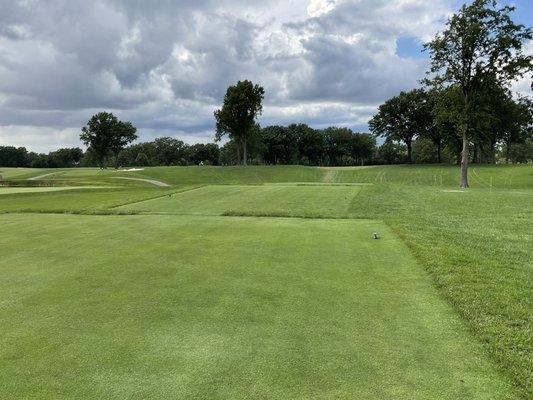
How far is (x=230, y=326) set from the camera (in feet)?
17.1

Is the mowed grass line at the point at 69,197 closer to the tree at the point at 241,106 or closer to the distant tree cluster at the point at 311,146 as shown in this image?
the tree at the point at 241,106

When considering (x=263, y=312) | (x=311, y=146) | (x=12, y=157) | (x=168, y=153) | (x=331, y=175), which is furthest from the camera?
(x=168, y=153)

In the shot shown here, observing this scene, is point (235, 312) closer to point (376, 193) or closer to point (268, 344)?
point (268, 344)

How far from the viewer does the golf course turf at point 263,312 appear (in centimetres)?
400

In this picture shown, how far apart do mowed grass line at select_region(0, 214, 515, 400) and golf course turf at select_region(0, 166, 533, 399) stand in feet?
0.07

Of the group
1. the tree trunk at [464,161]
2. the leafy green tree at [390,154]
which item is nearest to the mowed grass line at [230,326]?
the tree trunk at [464,161]

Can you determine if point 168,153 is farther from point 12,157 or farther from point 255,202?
point 255,202

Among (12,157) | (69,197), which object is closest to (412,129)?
(69,197)

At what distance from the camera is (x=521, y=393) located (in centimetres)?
385

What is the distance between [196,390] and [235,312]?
6.11 feet

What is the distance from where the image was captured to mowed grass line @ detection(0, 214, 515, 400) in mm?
3938

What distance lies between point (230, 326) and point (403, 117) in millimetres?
79803

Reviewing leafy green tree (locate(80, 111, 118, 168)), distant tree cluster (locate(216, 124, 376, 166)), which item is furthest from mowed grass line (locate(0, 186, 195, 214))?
distant tree cluster (locate(216, 124, 376, 166))

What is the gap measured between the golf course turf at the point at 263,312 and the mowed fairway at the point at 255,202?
A: 409 cm
